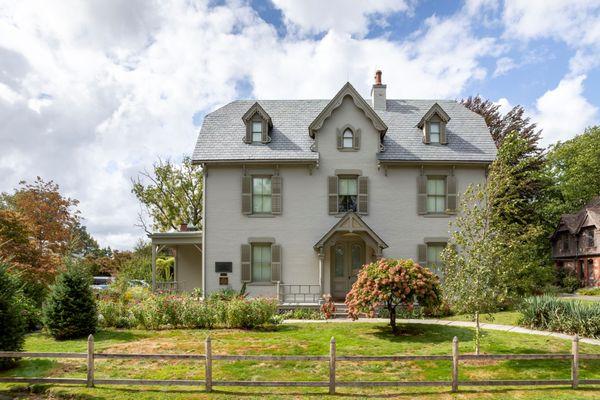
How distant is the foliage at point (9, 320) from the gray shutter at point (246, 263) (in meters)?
9.96

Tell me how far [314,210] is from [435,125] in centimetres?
738

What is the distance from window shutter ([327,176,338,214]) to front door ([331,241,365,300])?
168cm

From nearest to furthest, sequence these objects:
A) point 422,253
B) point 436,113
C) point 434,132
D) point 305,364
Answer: point 305,364
point 422,253
point 436,113
point 434,132

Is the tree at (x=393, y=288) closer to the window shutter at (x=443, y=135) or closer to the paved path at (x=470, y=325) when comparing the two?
the paved path at (x=470, y=325)

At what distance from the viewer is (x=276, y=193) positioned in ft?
66.8

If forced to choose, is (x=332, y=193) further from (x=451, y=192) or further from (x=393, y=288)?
(x=393, y=288)

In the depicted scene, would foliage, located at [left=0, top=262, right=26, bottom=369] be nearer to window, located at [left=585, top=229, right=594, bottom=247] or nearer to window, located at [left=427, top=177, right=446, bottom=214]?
window, located at [left=427, top=177, right=446, bottom=214]

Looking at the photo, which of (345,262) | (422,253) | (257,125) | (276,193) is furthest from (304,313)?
(257,125)

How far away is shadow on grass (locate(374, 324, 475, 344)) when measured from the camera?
13.2m

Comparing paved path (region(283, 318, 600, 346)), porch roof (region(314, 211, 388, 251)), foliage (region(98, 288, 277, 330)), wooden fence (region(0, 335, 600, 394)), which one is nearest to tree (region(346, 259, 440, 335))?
paved path (region(283, 318, 600, 346))

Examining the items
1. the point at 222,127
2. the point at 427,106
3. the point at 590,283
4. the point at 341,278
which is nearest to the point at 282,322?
the point at 341,278

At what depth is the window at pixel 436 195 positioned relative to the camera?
2075 cm

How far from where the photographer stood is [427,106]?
23.8m

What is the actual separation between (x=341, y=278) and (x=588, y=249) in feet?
91.9
